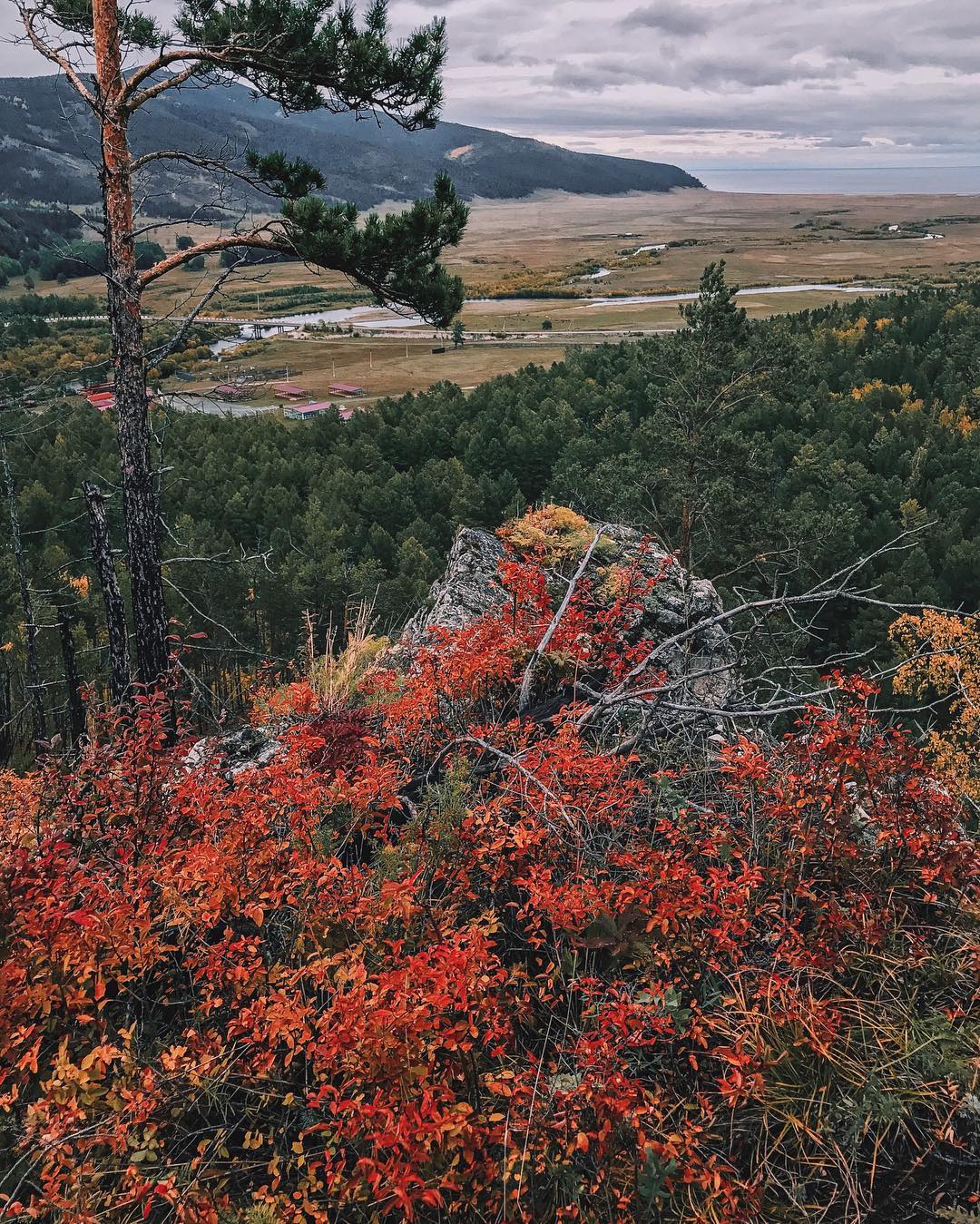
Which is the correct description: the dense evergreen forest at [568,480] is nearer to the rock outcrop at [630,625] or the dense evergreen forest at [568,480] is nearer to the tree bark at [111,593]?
the rock outcrop at [630,625]

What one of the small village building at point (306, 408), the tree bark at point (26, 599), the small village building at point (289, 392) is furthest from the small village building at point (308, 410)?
the tree bark at point (26, 599)

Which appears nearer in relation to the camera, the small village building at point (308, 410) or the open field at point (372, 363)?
the small village building at point (308, 410)

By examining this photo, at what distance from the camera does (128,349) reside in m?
7.39

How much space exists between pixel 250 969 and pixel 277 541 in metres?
29.8

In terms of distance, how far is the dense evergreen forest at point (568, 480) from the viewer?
2544 centimetres

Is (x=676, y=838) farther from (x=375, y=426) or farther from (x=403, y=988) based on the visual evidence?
(x=375, y=426)

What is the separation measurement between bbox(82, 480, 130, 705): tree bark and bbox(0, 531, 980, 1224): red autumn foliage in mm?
2910

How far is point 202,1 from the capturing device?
25.2 ft

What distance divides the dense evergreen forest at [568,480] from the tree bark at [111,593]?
9420mm

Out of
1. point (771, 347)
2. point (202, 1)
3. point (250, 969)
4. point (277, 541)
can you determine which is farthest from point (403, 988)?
point (277, 541)

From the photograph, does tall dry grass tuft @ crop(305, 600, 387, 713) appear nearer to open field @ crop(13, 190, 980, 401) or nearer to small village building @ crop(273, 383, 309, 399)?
open field @ crop(13, 190, 980, 401)

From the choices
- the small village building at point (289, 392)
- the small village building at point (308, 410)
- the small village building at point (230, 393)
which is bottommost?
the small village building at point (308, 410)

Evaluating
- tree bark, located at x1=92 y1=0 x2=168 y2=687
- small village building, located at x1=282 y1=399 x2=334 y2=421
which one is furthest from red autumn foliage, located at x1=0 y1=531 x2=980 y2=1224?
small village building, located at x1=282 y1=399 x2=334 y2=421

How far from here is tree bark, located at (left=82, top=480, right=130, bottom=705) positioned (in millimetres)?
7961
